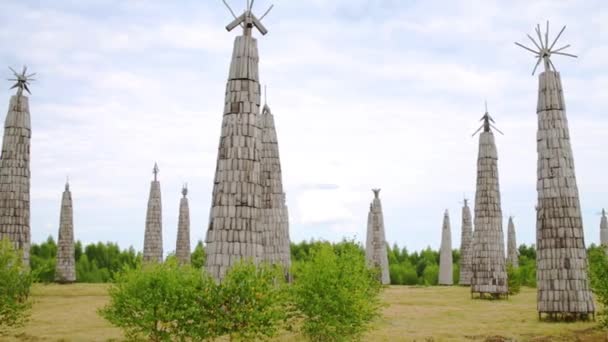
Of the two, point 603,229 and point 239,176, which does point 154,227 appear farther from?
point 603,229

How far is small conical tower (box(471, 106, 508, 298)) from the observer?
35375mm

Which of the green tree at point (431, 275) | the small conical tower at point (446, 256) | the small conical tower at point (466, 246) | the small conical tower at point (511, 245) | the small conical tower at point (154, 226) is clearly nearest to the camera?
the small conical tower at point (154, 226)

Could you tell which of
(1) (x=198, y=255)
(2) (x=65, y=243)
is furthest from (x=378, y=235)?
(2) (x=65, y=243)

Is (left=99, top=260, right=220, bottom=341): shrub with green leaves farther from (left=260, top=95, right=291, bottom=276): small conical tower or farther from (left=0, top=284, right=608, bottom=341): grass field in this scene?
(left=260, top=95, right=291, bottom=276): small conical tower

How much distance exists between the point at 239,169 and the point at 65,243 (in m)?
34.5

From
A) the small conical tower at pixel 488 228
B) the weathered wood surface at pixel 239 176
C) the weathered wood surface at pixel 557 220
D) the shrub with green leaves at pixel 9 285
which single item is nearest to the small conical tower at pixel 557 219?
the weathered wood surface at pixel 557 220

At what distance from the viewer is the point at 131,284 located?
1767cm

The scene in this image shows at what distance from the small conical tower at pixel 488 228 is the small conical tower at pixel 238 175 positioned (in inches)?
786

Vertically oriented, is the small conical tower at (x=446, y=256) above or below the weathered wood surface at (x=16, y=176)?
below

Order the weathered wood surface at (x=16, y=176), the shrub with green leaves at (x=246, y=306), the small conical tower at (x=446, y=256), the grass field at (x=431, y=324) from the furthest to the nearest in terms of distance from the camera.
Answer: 1. the small conical tower at (x=446, y=256)
2. the weathered wood surface at (x=16, y=176)
3. the grass field at (x=431, y=324)
4. the shrub with green leaves at (x=246, y=306)

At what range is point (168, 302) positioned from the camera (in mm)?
16828

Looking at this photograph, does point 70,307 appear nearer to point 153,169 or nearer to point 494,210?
point 153,169

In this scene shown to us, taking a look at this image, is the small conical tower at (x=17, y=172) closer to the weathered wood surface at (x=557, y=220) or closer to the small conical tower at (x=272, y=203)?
the small conical tower at (x=272, y=203)

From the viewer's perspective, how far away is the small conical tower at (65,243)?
159ft
